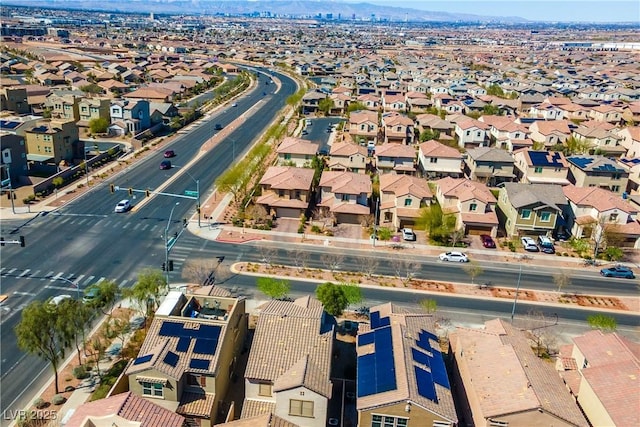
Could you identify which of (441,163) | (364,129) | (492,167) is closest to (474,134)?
(441,163)

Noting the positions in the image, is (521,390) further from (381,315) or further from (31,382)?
(31,382)

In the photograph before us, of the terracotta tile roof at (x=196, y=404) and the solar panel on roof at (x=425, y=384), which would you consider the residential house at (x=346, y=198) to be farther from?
the terracotta tile roof at (x=196, y=404)

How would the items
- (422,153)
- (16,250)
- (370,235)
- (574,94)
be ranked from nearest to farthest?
1. (16,250)
2. (370,235)
3. (422,153)
4. (574,94)

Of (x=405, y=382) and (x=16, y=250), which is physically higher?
(x=405, y=382)

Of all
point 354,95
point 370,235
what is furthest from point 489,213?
point 354,95

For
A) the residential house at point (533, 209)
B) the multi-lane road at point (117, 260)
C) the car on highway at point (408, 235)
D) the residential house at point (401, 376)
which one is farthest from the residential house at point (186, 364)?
the residential house at point (533, 209)

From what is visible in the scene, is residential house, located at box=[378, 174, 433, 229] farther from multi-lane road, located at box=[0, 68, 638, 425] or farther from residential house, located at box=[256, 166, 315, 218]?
residential house, located at box=[256, 166, 315, 218]
